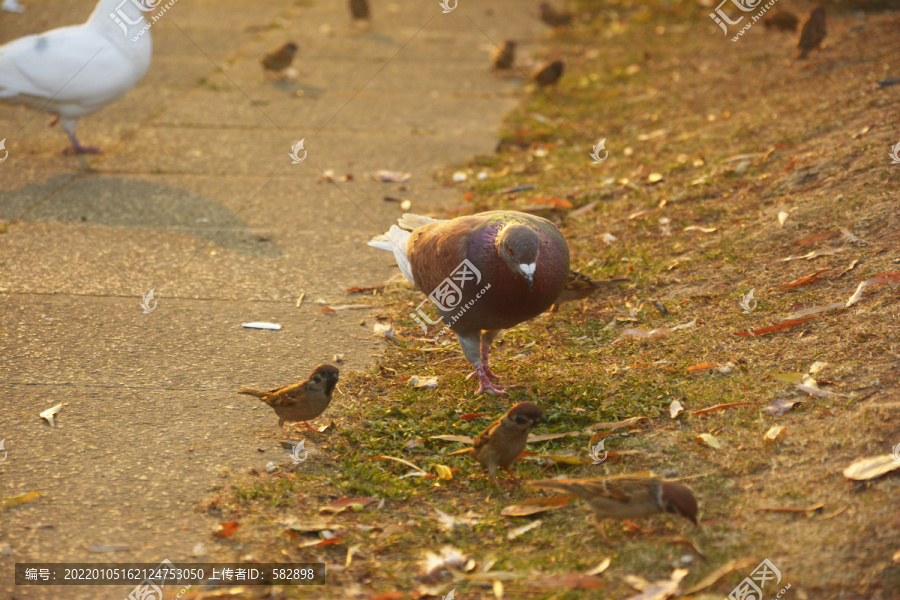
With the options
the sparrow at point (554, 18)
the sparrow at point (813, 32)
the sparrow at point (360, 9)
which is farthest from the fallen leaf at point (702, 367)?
the sparrow at point (360, 9)

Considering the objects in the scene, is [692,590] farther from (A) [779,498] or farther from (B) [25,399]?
(B) [25,399]

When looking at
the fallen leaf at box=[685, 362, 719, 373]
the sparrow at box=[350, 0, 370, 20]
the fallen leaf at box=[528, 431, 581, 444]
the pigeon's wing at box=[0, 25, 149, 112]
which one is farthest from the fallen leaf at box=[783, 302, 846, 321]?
the sparrow at box=[350, 0, 370, 20]

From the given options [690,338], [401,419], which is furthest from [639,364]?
[401,419]

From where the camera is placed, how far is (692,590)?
2.61 metres

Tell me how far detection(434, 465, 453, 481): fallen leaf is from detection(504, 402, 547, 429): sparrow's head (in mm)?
386

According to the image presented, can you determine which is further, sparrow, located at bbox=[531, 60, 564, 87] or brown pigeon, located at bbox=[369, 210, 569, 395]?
sparrow, located at bbox=[531, 60, 564, 87]

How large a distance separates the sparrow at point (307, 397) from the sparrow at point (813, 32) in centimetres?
659

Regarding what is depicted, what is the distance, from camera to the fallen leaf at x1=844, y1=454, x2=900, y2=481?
113 inches

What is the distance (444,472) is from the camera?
345 centimetres

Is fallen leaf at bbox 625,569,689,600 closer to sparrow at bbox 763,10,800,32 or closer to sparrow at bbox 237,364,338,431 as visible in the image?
sparrow at bbox 237,364,338,431

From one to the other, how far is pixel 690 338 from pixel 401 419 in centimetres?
162

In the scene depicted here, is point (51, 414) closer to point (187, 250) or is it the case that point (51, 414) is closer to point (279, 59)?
point (187, 250)

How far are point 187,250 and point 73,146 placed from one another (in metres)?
2.51

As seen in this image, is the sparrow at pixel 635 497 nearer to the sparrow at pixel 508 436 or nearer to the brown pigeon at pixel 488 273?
the sparrow at pixel 508 436
